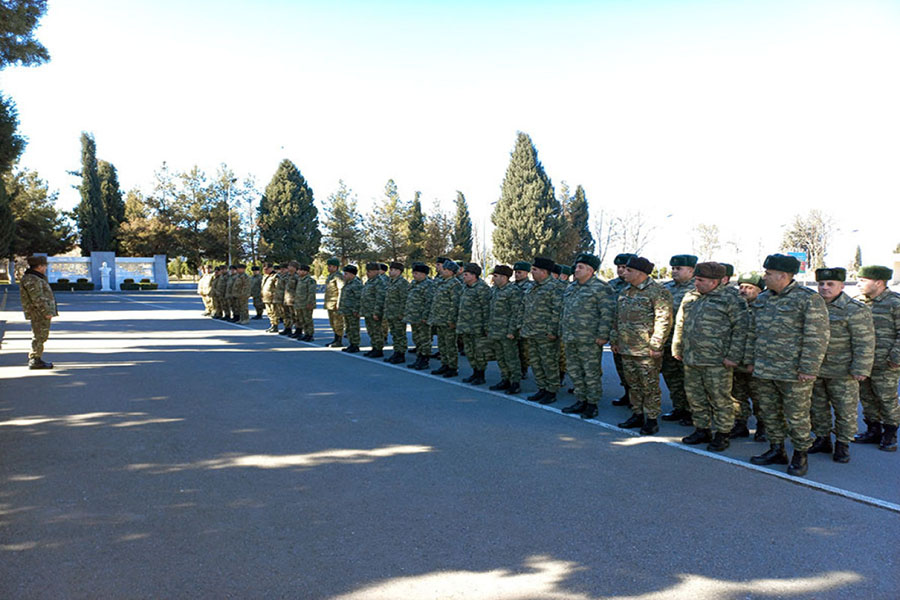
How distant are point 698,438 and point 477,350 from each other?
374cm

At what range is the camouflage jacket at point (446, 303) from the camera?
9352 millimetres

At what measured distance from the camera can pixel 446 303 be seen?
9.44 m

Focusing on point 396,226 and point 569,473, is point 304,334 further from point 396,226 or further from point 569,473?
point 396,226

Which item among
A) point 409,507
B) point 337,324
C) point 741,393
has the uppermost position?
point 337,324

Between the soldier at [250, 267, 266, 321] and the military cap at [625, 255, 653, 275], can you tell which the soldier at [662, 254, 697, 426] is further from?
the soldier at [250, 267, 266, 321]

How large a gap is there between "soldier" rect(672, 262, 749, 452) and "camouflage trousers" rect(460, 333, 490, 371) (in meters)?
3.46

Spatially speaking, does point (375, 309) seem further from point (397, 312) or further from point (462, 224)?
point (462, 224)

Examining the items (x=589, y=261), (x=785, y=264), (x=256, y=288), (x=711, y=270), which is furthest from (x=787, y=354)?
(x=256, y=288)

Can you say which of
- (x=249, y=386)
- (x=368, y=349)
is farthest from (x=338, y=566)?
(x=368, y=349)

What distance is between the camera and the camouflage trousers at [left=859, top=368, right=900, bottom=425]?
5469 millimetres

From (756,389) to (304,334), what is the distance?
36.3 ft

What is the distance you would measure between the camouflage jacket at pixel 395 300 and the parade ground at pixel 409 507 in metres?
3.57

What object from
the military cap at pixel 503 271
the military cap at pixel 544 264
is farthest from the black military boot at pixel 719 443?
the military cap at pixel 503 271

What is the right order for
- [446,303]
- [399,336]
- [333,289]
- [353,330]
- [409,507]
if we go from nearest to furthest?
[409,507]
[446,303]
[399,336]
[353,330]
[333,289]
